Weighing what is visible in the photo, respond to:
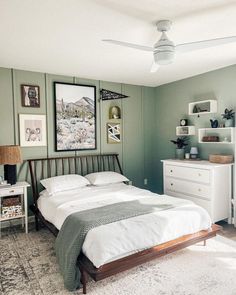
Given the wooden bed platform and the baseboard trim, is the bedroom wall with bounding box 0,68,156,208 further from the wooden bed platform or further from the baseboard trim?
the baseboard trim

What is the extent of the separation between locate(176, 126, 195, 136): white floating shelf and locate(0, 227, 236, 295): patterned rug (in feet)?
6.98

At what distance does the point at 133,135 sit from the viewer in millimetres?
5277

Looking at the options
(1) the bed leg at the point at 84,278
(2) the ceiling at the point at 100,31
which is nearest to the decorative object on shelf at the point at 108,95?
(2) the ceiling at the point at 100,31

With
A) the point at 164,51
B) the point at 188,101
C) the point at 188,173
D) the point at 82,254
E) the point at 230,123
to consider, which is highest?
the point at 164,51

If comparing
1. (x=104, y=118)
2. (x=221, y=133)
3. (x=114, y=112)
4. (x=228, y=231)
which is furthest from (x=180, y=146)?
(x=228, y=231)

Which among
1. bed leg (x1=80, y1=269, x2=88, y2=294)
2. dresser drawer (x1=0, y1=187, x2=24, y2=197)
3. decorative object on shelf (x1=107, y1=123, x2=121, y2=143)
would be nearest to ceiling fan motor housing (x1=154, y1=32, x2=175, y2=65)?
bed leg (x1=80, y1=269, x2=88, y2=294)

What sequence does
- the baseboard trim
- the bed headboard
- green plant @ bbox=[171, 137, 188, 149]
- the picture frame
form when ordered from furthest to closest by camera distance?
1. green plant @ bbox=[171, 137, 188, 149]
2. the picture frame
3. the bed headboard
4. the baseboard trim

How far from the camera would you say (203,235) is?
283 cm

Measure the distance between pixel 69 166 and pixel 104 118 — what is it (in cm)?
123

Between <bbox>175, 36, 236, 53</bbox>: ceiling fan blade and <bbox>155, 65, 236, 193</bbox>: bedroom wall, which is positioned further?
<bbox>155, 65, 236, 193</bbox>: bedroom wall

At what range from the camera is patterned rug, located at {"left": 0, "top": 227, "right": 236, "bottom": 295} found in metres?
2.26

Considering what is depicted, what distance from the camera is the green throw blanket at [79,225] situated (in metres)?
2.27

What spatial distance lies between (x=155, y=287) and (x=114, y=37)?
272cm

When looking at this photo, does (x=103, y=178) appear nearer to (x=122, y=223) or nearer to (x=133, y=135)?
(x=133, y=135)
